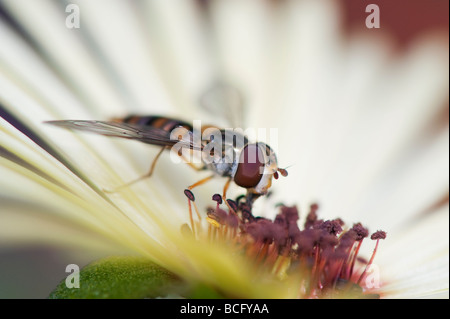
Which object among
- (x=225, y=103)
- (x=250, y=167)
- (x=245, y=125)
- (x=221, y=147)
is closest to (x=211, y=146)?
(x=221, y=147)

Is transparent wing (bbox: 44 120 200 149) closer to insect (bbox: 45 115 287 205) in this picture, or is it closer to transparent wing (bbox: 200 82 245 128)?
insect (bbox: 45 115 287 205)

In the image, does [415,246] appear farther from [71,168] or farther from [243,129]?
[71,168]

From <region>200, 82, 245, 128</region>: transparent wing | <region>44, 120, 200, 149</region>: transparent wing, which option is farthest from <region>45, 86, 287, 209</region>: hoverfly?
<region>200, 82, 245, 128</region>: transparent wing

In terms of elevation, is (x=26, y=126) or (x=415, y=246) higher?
(x=26, y=126)

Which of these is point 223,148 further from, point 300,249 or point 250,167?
point 300,249
